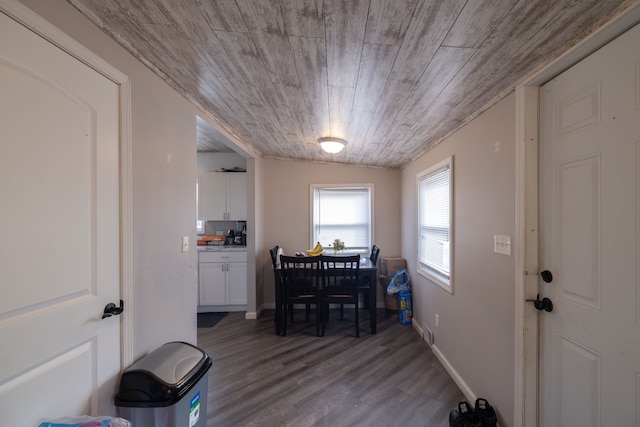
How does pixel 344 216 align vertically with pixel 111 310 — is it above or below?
above

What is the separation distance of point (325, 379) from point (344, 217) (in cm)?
238

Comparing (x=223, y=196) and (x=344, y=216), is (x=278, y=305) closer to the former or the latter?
(x=344, y=216)

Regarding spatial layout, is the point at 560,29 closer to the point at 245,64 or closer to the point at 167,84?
the point at 245,64

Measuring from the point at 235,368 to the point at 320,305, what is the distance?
112 centimetres

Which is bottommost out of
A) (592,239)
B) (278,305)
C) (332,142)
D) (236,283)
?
(278,305)

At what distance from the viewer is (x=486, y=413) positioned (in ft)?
4.89

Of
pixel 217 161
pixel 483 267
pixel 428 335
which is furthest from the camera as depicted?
pixel 217 161

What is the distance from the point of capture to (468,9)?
3.02 feet

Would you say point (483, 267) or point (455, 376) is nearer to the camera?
point (483, 267)

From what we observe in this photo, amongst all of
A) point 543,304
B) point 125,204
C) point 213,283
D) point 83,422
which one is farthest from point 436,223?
point 213,283

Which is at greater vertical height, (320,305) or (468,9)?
(468,9)

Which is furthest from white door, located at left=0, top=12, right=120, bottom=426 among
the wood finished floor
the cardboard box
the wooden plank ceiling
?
the cardboard box

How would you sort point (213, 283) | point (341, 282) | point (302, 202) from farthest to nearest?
point (302, 202), point (213, 283), point (341, 282)

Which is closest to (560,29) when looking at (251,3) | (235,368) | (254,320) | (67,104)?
(251,3)
